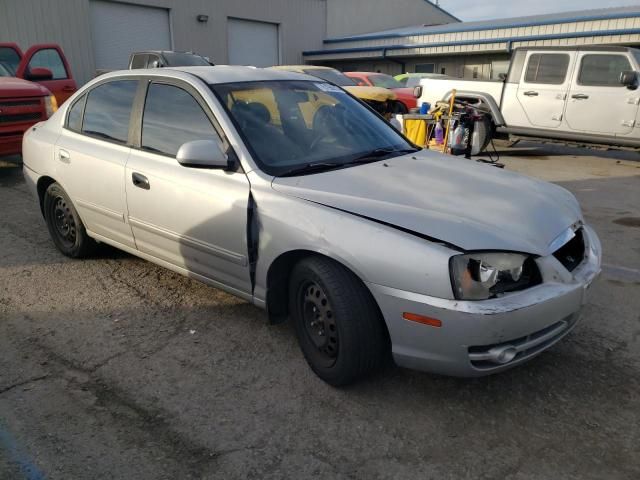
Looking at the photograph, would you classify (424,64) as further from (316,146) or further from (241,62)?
(316,146)

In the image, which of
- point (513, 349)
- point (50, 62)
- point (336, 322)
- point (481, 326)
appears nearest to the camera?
point (481, 326)

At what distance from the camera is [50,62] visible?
10.4m

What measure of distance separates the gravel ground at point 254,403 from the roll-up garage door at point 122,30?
19.2 metres

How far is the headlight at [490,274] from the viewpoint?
8.06ft

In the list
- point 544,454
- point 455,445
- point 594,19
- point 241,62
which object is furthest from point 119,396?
point 241,62

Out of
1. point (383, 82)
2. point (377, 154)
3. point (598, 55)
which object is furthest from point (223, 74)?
point (383, 82)

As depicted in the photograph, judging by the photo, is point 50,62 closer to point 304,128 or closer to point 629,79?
point 304,128

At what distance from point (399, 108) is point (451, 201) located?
1045 centimetres

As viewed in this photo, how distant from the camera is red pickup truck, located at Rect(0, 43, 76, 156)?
313 inches

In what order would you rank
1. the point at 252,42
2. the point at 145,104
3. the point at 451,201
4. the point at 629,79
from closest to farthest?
the point at 451,201 → the point at 145,104 → the point at 629,79 → the point at 252,42

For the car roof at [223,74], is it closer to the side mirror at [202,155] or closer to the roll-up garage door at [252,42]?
the side mirror at [202,155]

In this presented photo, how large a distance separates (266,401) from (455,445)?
97 cm

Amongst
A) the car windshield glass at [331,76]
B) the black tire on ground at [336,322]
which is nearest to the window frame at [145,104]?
the black tire on ground at [336,322]

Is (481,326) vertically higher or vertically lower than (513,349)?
higher
